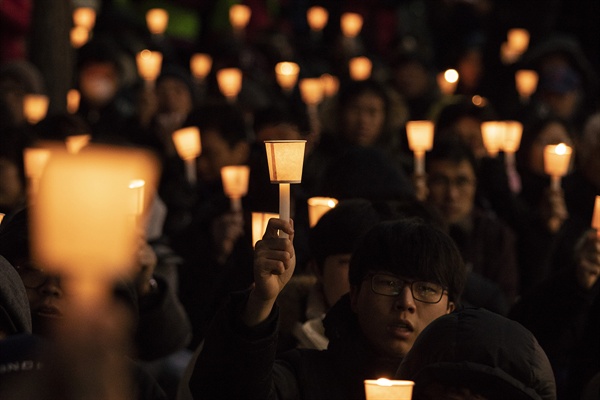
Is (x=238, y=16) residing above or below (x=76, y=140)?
above

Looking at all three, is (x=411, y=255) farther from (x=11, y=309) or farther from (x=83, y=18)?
(x=83, y=18)

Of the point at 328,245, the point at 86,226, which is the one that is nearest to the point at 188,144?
the point at 328,245

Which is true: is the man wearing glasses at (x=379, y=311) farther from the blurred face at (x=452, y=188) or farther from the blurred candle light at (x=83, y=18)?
the blurred candle light at (x=83, y=18)

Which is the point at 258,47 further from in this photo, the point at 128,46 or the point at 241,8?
the point at 128,46

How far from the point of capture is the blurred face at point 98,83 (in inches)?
424

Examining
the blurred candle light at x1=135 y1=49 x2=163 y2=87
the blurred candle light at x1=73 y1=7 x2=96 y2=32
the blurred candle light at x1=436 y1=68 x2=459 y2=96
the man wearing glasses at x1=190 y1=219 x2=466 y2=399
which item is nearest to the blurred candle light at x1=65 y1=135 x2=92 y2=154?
the blurred candle light at x1=135 y1=49 x2=163 y2=87

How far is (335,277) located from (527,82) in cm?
807

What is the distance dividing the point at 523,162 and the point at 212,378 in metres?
6.35

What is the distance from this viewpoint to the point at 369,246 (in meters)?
4.07

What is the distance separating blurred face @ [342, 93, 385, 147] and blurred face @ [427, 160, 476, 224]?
1.47 metres

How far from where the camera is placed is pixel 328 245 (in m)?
4.74

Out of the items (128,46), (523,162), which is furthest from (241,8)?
(523,162)

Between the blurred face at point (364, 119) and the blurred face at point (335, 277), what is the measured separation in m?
4.08

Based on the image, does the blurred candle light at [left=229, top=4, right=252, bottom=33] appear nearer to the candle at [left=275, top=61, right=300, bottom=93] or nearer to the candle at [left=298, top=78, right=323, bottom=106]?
the candle at [left=275, top=61, right=300, bottom=93]
